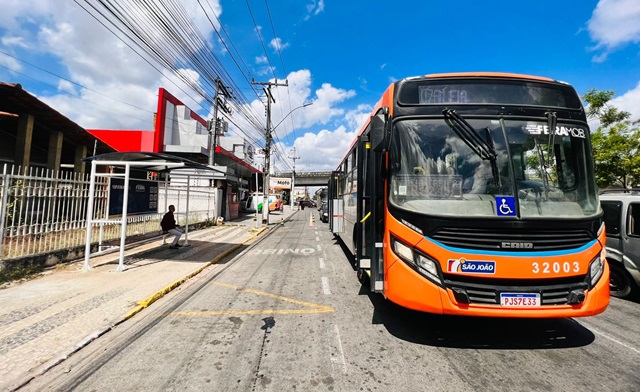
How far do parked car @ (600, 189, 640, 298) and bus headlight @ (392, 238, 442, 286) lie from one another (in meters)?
4.76

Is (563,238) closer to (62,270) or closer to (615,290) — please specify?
(615,290)

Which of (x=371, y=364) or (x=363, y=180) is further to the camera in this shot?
(x=363, y=180)

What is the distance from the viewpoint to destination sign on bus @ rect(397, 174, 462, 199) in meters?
3.58

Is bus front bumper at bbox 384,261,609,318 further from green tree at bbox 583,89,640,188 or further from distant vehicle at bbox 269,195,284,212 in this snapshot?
distant vehicle at bbox 269,195,284,212

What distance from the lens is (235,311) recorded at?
15.5 ft

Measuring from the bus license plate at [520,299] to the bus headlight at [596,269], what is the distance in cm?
74

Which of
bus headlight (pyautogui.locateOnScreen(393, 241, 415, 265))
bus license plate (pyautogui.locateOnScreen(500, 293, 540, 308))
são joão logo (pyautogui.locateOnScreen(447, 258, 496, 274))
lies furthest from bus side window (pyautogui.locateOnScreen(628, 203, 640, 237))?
bus headlight (pyautogui.locateOnScreen(393, 241, 415, 265))

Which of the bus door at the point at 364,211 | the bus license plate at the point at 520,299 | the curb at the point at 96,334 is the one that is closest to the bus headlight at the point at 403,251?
the bus door at the point at 364,211

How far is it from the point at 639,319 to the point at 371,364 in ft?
15.4

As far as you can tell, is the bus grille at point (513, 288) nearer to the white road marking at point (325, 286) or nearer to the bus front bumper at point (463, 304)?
the bus front bumper at point (463, 304)

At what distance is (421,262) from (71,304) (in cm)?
546

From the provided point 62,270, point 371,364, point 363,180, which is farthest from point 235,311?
point 62,270

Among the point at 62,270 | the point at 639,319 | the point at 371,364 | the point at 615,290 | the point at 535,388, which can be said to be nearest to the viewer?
the point at 535,388

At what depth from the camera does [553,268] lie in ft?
10.4
